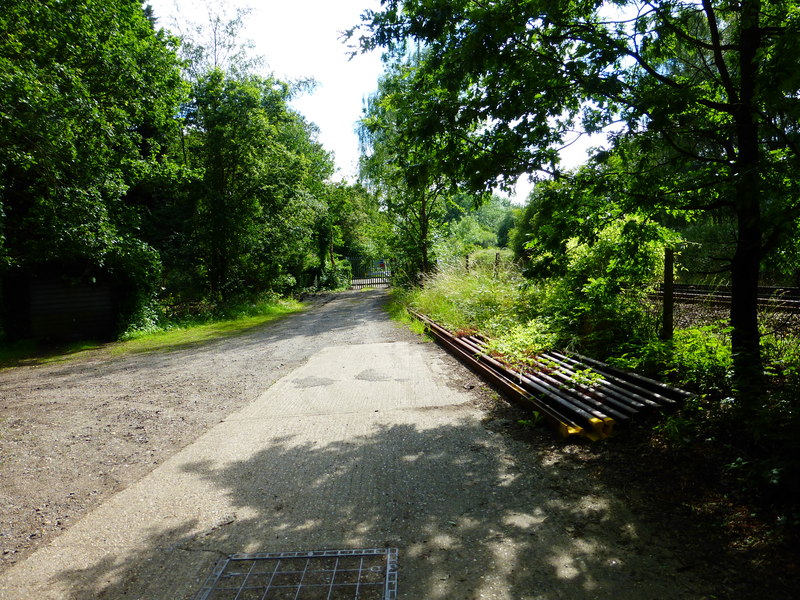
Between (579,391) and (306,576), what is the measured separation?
323cm

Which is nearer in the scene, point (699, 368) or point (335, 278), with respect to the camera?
point (699, 368)

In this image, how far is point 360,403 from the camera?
17.8 feet

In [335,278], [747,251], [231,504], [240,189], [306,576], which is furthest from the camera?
[335,278]

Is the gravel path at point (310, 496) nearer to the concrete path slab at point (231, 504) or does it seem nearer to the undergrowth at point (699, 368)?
the concrete path slab at point (231, 504)

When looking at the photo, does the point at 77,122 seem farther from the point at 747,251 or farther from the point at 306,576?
the point at 747,251

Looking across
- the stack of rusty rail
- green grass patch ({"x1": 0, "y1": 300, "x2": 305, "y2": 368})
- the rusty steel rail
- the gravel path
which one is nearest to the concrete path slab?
the gravel path

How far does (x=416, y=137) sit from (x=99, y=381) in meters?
6.39

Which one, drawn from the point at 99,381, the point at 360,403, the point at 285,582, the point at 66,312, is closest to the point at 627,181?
the point at 360,403

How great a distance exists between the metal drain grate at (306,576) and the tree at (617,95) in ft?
8.88

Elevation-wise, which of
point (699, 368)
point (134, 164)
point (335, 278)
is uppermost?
point (134, 164)

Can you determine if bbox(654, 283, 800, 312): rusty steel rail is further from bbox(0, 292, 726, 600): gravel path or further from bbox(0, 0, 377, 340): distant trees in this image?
bbox(0, 0, 377, 340): distant trees

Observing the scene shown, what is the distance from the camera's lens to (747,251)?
3518mm

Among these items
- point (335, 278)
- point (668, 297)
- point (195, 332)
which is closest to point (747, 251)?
point (668, 297)

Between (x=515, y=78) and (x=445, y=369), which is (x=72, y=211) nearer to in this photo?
(x=445, y=369)
